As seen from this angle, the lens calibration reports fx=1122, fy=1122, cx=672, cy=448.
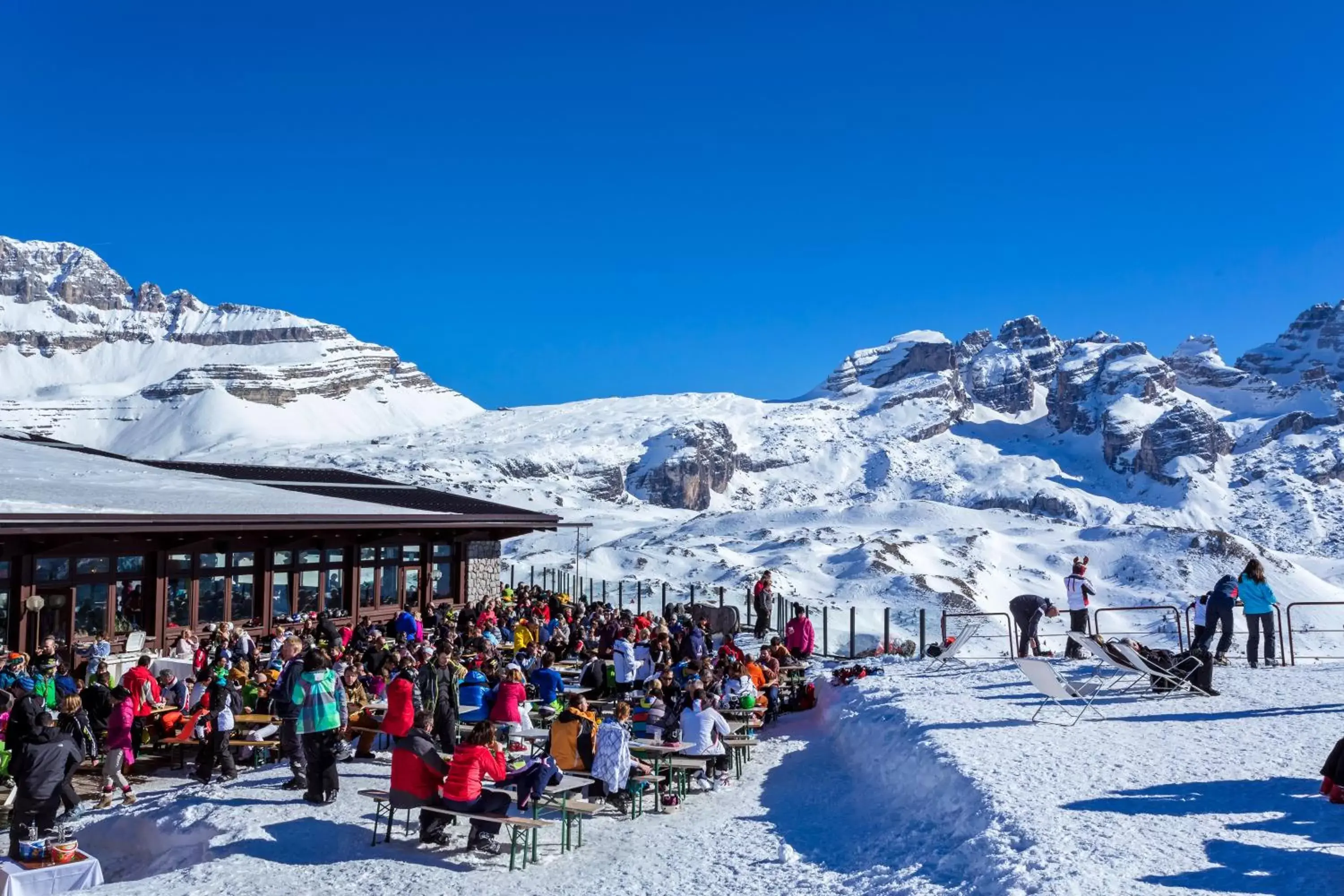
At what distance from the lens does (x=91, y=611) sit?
1800cm

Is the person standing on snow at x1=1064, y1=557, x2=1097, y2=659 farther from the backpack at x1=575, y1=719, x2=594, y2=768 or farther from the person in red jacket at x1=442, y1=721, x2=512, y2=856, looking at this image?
the person in red jacket at x1=442, y1=721, x2=512, y2=856

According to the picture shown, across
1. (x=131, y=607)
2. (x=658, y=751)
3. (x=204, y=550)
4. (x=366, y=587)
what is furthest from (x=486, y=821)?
(x=366, y=587)

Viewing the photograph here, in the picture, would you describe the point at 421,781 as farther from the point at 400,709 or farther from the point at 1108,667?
the point at 1108,667

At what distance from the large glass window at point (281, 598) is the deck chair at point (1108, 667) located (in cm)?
1409

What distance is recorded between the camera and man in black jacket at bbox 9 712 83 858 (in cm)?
946

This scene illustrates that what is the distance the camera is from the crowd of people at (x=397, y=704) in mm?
9547

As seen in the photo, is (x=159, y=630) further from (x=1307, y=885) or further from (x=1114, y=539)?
(x=1114, y=539)

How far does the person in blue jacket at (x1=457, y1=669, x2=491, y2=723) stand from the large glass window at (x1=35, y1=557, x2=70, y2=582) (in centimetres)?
792

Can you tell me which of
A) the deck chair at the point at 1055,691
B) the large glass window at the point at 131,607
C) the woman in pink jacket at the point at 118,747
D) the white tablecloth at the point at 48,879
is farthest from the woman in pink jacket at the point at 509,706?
the large glass window at the point at 131,607

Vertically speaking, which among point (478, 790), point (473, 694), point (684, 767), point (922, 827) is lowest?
point (922, 827)

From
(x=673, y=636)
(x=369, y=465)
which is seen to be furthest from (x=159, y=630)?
(x=369, y=465)

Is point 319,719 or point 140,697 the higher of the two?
point 319,719

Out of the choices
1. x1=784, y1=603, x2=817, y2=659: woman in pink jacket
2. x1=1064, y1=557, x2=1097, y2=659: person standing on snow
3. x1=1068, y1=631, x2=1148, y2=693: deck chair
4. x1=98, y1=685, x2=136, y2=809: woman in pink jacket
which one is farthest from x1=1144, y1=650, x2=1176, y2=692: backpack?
x1=98, y1=685, x2=136, y2=809: woman in pink jacket

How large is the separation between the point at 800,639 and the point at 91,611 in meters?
11.6
